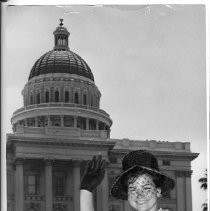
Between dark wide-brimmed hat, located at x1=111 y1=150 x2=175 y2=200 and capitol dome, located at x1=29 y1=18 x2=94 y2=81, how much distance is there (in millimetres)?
12903

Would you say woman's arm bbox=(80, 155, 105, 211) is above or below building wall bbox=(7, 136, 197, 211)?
below

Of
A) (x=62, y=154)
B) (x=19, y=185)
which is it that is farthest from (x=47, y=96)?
(x=19, y=185)

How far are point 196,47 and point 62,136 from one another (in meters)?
11.0

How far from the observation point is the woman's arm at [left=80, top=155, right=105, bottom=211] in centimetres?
300

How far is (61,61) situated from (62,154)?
12.6 ft

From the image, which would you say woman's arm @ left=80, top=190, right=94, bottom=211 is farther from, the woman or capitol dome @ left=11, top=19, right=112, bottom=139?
capitol dome @ left=11, top=19, right=112, bottom=139

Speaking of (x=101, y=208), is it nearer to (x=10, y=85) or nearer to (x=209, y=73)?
(x=10, y=85)

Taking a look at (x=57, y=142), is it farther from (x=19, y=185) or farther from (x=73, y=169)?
(x=19, y=185)

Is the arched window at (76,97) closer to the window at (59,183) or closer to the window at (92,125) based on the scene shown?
the window at (92,125)

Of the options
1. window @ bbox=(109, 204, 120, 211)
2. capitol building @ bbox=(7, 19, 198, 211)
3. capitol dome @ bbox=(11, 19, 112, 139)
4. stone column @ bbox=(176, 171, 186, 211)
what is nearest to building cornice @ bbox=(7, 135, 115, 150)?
capitol building @ bbox=(7, 19, 198, 211)

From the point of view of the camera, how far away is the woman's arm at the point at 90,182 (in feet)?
9.84

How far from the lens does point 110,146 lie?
24.3 m

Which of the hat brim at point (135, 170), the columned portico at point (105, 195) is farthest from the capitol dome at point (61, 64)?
the hat brim at point (135, 170)
